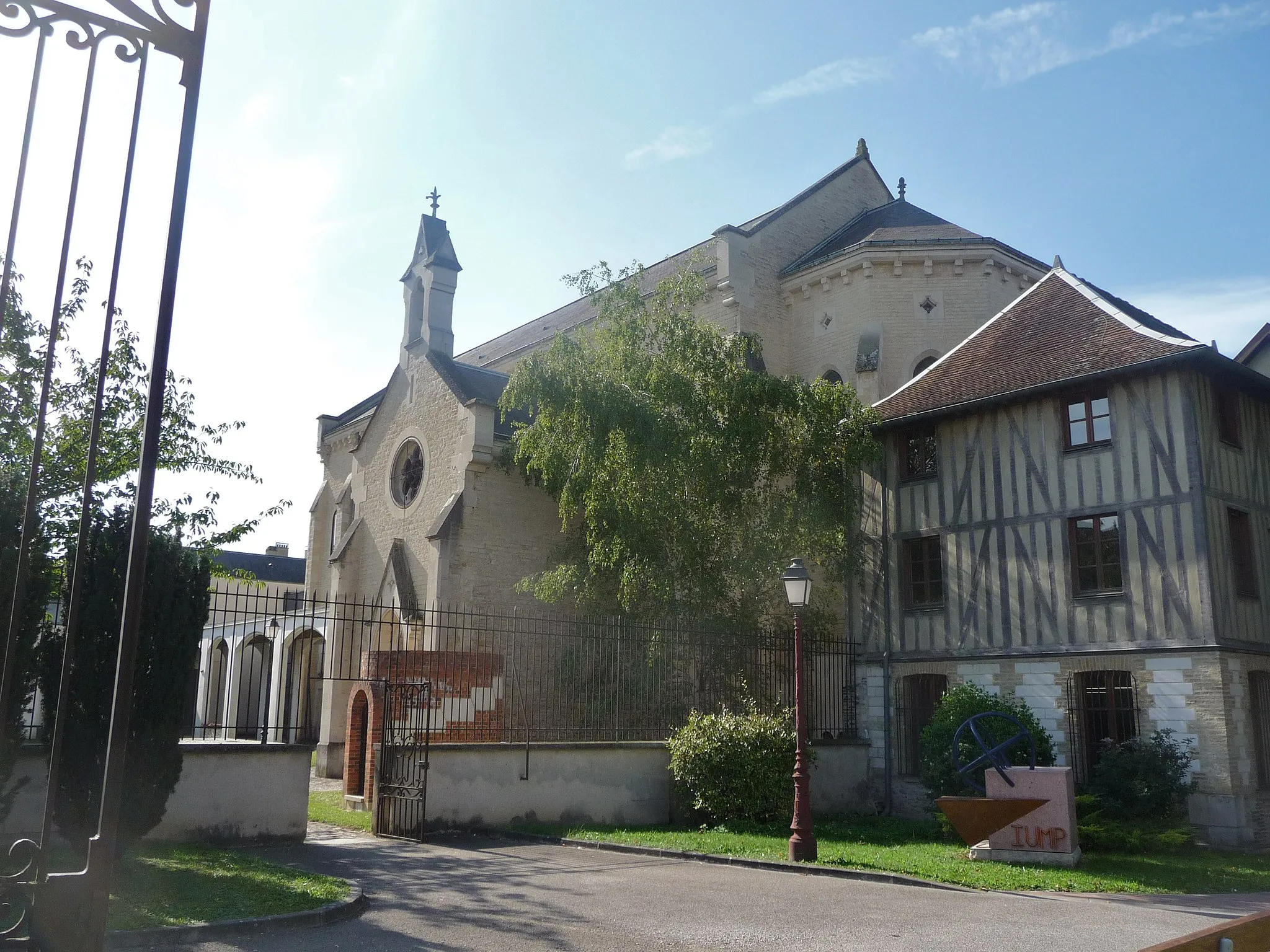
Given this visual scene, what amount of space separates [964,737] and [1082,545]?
3575 mm

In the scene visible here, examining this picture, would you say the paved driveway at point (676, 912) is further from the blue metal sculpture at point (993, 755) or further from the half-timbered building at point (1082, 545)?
the half-timbered building at point (1082, 545)

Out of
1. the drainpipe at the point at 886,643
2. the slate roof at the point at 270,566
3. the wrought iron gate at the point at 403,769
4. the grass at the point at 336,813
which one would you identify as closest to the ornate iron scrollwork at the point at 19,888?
the wrought iron gate at the point at 403,769

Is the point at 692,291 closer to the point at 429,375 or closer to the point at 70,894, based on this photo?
the point at 429,375

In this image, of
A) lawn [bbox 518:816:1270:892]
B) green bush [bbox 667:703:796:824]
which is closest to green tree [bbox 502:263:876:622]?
green bush [bbox 667:703:796:824]

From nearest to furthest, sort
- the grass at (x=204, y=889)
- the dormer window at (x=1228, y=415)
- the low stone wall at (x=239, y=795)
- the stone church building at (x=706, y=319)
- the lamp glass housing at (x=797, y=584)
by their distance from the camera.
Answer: the grass at (x=204, y=889), the low stone wall at (x=239, y=795), the lamp glass housing at (x=797, y=584), the dormer window at (x=1228, y=415), the stone church building at (x=706, y=319)

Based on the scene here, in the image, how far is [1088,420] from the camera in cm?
1603

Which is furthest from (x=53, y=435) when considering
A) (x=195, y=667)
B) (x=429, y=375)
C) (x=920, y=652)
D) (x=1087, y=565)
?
(x=1087, y=565)

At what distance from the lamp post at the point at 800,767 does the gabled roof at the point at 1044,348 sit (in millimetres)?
6383

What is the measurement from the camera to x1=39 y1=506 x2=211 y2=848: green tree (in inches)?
340

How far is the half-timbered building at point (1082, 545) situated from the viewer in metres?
14.4

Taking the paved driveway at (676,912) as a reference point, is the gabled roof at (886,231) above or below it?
above

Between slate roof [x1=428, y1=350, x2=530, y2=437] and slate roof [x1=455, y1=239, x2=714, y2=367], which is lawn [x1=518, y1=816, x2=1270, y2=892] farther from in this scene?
slate roof [x1=455, y1=239, x2=714, y2=367]

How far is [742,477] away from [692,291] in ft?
11.6

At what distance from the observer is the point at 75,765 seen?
8.66m
